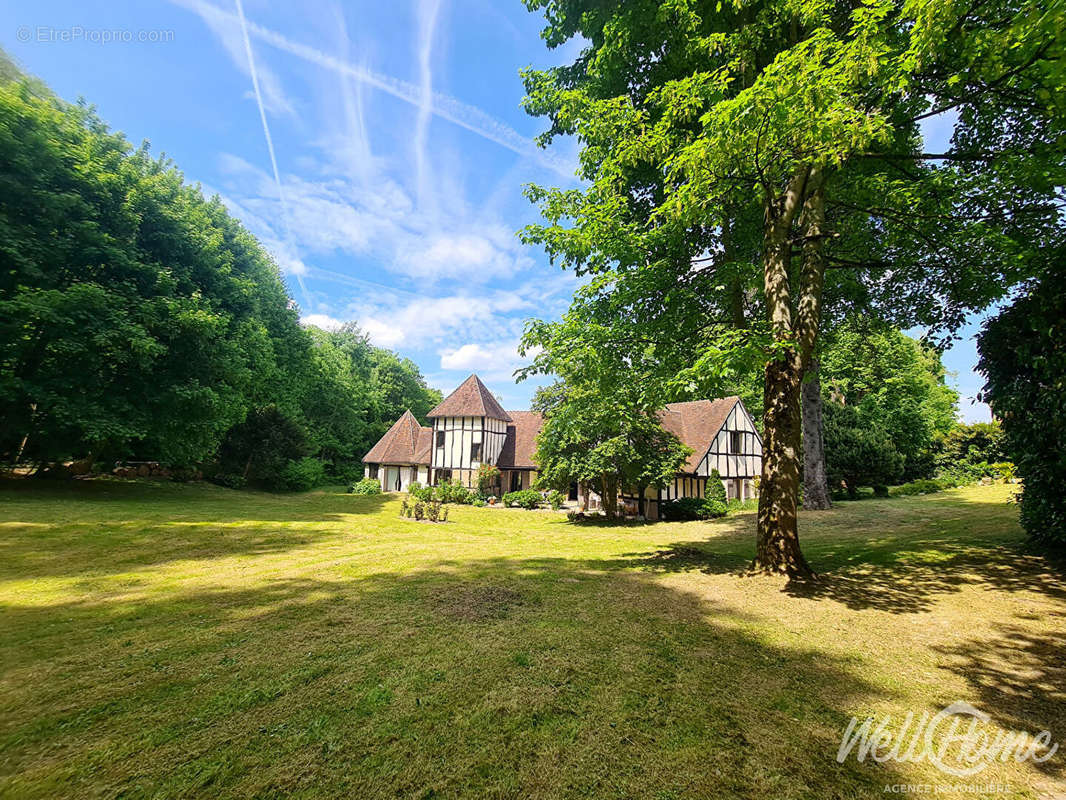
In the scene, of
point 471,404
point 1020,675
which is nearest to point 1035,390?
point 1020,675

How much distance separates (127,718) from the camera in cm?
317

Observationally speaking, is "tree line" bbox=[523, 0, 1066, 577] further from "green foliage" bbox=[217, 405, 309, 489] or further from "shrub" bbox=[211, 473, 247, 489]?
"shrub" bbox=[211, 473, 247, 489]

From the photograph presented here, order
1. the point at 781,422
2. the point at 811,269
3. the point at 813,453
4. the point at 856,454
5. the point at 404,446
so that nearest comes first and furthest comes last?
1. the point at 781,422
2. the point at 811,269
3. the point at 813,453
4. the point at 856,454
5. the point at 404,446

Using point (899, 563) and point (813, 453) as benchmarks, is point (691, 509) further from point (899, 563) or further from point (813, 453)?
point (899, 563)

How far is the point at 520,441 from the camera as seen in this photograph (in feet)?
109

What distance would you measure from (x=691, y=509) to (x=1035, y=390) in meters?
14.8

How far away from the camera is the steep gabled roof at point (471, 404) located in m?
32.5

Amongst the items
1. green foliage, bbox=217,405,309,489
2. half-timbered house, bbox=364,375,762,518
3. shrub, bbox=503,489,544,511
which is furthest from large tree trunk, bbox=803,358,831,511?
green foliage, bbox=217,405,309,489

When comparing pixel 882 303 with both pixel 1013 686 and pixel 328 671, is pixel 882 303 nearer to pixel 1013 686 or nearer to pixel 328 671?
pixel 1013 686

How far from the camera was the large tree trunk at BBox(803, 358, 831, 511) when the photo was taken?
18.7 metres

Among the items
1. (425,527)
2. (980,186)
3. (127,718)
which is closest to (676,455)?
(425,527)

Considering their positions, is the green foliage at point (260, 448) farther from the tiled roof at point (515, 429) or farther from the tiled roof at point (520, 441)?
the tiled roof at point (520, 441)

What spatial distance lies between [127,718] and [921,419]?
37948 millimetres

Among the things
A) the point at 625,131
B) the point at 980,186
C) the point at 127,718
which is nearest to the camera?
the point at 127,718
